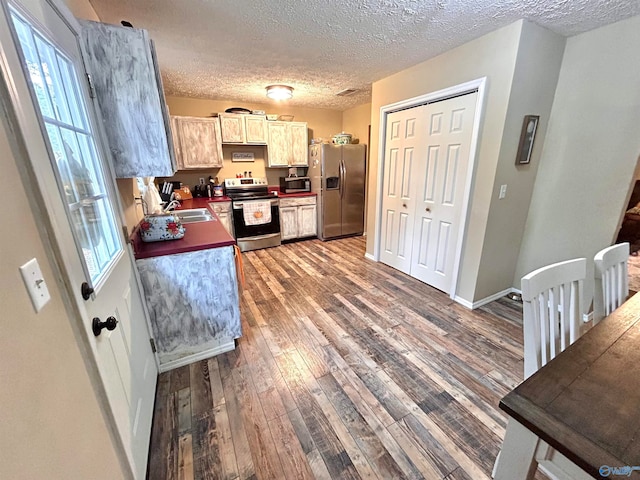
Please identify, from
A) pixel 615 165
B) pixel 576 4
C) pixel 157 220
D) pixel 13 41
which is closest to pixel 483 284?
pixel 615 165

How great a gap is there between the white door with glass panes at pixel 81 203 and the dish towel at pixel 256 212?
2640 millimetres

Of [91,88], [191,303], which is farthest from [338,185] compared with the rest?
[91,88]

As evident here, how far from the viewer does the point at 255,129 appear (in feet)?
14.1

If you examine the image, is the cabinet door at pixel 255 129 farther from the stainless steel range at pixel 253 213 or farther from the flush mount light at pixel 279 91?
the flush mount light at pixel 279 91

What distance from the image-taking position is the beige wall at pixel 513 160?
6.70 feet

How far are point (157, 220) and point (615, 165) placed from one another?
3.47m

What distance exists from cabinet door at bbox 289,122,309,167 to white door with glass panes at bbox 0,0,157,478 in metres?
3.54

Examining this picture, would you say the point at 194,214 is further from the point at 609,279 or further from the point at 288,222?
the point at 609,279

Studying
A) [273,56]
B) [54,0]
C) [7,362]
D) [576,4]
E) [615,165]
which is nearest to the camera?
[7,362]

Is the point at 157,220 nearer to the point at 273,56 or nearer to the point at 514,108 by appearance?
the point at 273,56

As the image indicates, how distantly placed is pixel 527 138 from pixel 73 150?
3.07 meters

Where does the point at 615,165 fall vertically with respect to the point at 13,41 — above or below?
below

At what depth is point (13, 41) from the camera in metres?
0.69

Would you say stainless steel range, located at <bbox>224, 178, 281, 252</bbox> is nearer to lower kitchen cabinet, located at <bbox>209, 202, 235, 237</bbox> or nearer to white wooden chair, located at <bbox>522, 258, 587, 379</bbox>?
lower kitchen cabinet, located at <bbox>209, 202, 235, 237</bbox>
